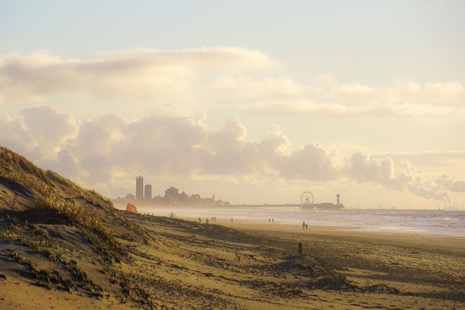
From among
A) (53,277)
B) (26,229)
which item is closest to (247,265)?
(26,229)

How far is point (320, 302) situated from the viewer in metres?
17.1

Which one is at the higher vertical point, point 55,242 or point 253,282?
point 55,242

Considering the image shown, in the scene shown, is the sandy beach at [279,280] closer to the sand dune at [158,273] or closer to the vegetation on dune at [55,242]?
the sand dune at [158,273]

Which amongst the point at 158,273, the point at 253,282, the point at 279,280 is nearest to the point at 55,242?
the point at 158,273

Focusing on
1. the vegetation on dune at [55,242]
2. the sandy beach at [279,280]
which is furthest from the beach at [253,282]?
the vegetation on dune at [55,242]

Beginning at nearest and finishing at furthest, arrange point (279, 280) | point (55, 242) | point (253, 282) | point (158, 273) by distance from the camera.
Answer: point (55, 242) < point (158, 273) < point (253, 282) < point (279, 280)

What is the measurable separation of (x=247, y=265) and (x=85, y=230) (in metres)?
7.76

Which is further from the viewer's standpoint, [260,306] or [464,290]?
[464,290]

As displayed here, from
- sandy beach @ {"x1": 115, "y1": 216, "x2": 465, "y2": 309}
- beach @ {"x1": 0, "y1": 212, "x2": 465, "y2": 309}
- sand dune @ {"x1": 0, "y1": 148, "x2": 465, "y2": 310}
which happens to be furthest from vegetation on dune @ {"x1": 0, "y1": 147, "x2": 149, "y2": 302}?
sandy beach @ {"x1": 115, "y1": 216, "x2": 465, "y2": 309}

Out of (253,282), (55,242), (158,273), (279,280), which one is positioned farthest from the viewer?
(279,280)

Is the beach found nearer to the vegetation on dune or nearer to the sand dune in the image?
the sand dune

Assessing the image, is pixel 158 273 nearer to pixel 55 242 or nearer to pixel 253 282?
pixel 55 242

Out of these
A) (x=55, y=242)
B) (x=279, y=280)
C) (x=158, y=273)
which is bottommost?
(x=279, y=280)

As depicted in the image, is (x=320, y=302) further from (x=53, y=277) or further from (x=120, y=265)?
(x=53, y=277)
